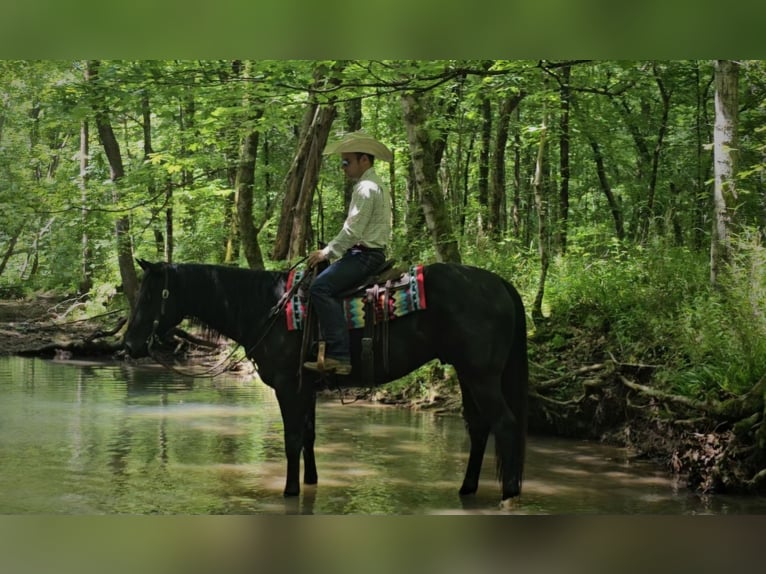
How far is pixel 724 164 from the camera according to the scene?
7.62 metres

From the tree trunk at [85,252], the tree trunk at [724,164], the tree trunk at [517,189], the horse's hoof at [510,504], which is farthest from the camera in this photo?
the tree trunk at [85,252]

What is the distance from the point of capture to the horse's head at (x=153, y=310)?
5465 millimetres

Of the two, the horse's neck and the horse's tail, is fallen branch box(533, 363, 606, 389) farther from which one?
the horse's neck

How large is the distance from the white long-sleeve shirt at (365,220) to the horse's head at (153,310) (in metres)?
1.14

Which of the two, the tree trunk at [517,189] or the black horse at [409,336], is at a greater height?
the tree trunk at [517,189]

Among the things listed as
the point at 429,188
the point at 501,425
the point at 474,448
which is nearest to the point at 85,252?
the point at 429,188

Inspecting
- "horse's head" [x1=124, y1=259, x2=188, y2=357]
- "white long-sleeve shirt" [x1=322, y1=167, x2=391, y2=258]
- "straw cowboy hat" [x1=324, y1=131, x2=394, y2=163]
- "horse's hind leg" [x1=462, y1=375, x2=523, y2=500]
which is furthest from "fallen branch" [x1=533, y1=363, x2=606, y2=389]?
"horse's head" [x1=124, y1=259, x2=188, y2=357]

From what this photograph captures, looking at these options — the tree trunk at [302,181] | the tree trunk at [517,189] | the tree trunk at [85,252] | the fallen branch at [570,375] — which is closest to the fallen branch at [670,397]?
the fallen branch at [570,375]

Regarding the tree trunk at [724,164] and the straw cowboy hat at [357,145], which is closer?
the straw cowboy hat at [357,145]

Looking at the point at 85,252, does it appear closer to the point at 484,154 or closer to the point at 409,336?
the point at 484,154

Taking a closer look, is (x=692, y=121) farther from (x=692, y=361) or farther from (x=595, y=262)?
(x=692, y=361)

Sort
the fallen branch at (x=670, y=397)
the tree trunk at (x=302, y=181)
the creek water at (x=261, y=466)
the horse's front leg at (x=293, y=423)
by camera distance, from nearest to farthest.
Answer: the creek water at (x=261, y=466)
the horse's front leg at (x=293, y=423)
the fallen branch at (x=670, y=397)
the tree trunk at (x=302, y=181)

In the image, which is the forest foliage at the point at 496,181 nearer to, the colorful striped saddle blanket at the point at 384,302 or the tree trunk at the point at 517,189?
the tree trunk at the point at 517,189
